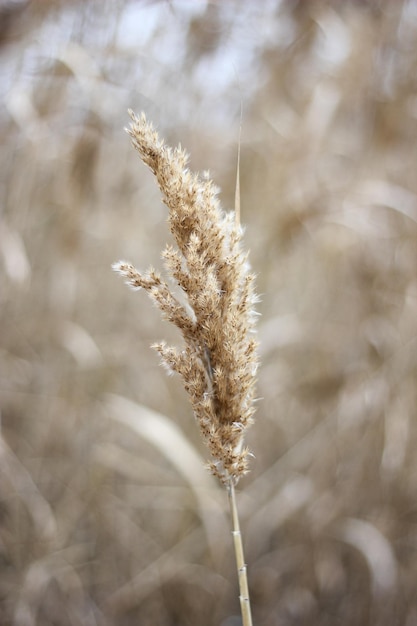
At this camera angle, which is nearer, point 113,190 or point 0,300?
point 0,300

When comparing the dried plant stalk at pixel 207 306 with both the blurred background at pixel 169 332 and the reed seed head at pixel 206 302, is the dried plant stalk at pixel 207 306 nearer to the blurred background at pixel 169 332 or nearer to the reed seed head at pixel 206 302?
the reed seed head at pixel 206 302

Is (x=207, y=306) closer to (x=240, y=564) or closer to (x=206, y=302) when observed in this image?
(x=206, y=302)

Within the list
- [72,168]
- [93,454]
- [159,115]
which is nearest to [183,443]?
[93,454]

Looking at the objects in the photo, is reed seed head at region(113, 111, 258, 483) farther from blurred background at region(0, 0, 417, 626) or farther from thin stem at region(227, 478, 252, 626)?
blurred background at region(0, 0, 417, 626)

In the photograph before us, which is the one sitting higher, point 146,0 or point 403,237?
point 146,0

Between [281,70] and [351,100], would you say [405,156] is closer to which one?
[351,100]

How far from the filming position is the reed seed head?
21.7 inches

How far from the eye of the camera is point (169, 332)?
1538 millimetres

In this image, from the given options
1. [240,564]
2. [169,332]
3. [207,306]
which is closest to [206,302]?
[207,306]

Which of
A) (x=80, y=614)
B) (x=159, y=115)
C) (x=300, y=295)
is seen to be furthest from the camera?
(x=300, y=295)

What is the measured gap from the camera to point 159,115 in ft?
4.74

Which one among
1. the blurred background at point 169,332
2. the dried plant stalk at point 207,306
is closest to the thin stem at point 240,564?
the dried plant stalk at point 207,306

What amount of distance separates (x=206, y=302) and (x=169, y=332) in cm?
100

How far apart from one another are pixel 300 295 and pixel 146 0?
0.83 meters
